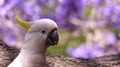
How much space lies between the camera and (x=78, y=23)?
10.5 feet

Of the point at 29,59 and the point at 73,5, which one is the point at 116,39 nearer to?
the point at 73,5

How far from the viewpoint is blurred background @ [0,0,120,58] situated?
3.07 m

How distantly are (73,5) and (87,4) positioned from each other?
0.47 ft

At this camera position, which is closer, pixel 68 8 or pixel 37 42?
pixel 37 42

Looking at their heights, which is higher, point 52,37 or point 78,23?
point 78,23

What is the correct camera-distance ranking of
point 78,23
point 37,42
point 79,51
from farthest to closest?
point 78,23, point 79,51, point 37,42

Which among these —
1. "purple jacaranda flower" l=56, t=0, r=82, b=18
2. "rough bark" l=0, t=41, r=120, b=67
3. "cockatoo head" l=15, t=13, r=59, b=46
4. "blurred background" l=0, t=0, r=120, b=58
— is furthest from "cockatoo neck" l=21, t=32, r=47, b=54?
"purple jacaranda flower" l=56, t=0, r=82, b=18

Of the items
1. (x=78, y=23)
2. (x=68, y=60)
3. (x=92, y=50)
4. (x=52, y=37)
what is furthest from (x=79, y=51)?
(x=52, y=37)

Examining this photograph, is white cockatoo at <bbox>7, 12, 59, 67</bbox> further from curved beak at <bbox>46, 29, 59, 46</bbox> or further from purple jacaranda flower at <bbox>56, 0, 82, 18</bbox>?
purple jacaranda flower at <bbox>56, 0, 82, 18</bbox>

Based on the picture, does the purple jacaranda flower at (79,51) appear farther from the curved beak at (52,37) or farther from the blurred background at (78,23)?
the curved beak at (52,37)

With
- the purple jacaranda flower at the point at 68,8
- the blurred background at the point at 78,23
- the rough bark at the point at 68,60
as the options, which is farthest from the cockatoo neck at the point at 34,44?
the purple jacaranda flower at the point at 68,8

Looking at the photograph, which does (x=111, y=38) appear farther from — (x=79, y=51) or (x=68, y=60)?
(x=68, y=60)

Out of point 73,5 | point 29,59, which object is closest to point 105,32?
point 73,5

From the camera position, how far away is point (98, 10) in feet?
10.5
